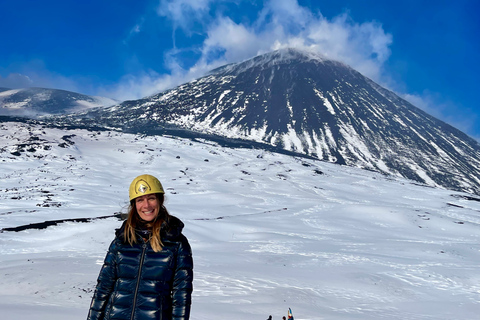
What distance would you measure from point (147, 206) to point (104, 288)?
102 centimetres

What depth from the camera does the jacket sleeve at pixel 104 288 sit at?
363 centimetres

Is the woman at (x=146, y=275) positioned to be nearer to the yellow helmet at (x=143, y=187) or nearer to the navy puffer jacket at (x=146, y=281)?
the navy puffer jacket at (x=146, y=281)

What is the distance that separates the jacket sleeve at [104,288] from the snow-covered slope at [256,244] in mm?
5563

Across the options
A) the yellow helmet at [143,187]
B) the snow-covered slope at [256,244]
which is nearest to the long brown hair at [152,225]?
the yellow helmet at [143,187]

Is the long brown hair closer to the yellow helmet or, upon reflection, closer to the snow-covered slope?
the yellow helmet

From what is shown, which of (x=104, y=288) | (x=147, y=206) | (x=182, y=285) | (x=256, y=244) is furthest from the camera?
(x=256, y=244)

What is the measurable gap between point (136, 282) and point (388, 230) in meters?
40.0

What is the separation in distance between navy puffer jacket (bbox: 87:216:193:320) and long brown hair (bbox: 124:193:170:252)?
67 millimetres

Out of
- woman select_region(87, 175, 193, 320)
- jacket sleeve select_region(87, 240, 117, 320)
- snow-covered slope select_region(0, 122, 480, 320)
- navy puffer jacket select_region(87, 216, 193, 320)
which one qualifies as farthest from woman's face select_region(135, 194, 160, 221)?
snow-covered slope select_region(0, 122, 480, 320)

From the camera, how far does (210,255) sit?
67.6 ft

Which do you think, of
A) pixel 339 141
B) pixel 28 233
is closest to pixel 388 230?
pixel 28 233

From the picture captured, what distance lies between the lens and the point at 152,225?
3699 mm

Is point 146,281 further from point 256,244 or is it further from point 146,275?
point 256,244


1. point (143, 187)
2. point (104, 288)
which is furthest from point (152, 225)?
point (104, 288)
